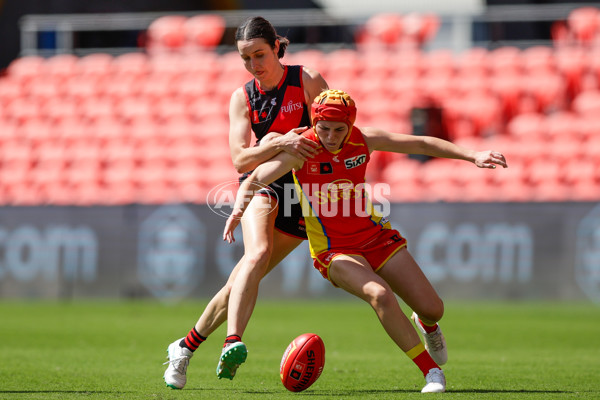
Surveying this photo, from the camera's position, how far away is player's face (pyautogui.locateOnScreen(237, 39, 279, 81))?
6.14 metres

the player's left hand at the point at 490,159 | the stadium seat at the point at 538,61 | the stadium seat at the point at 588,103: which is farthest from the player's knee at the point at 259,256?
the stadium seat at the point at 538,61

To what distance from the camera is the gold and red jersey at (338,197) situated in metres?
6.05

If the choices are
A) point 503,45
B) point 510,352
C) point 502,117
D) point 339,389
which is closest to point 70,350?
point 339,389

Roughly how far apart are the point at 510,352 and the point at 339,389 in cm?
289

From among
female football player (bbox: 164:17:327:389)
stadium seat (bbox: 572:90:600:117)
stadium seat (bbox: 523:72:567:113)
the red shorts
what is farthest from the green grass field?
stadium seat (bbox: 523:72:567:113)

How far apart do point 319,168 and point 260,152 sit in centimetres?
40

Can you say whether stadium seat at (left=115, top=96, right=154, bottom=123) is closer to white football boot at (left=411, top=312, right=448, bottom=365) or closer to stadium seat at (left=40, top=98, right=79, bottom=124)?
stadium seat at (left=40, top=98, right=79, bottom=124)

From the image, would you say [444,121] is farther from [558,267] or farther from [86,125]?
[86,125]

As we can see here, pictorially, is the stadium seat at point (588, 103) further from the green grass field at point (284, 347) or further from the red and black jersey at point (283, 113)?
the red and black jersey at point (283, 113)

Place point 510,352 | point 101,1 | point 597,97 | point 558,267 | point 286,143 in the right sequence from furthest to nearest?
1. point 101,1
2. point 597,97
3. point 558,267
4. point 510,352
5. point 286,143

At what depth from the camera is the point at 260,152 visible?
6.01 m

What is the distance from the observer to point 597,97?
15.9m

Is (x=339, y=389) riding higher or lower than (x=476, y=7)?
lower

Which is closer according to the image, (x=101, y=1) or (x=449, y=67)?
(x=449, y=67)
